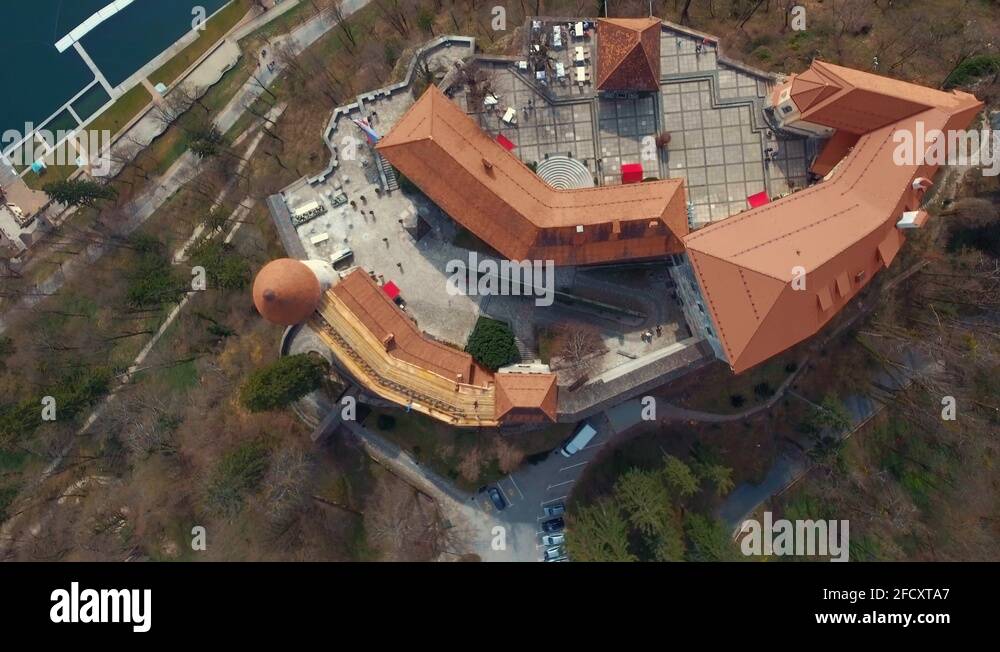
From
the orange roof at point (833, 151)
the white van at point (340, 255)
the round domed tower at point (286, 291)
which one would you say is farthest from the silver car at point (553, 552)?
the orange roof at point (833, 151)

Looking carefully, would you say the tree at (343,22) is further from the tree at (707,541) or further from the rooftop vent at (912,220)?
the tree at (707,541)

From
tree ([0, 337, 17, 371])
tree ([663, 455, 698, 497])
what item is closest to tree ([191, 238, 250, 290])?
tree ([0, 337, 17, 371])

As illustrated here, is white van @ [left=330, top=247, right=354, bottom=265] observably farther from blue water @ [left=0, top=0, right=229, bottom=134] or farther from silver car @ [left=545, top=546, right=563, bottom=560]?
blue water @ [left=0, top=0, right=229, bottom=134]

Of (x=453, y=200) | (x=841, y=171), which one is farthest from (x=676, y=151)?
(x=453, y=200)

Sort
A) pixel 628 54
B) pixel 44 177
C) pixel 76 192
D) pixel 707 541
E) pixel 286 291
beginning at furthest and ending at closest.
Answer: pixel 44 177
pixel 76 192
pixel 707 541
pixel 628 54
pixel 286 291

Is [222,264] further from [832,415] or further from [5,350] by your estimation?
[832,415]

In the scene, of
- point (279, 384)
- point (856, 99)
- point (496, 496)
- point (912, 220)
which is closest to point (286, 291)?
point (279, 384)
